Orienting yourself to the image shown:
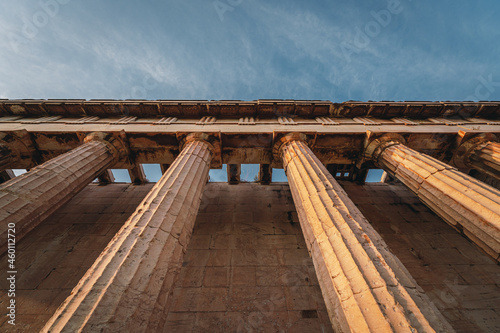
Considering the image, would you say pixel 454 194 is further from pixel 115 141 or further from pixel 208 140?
pixel 115 141

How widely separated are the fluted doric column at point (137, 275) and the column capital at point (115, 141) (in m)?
4.87

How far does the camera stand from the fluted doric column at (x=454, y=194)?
3977 mm

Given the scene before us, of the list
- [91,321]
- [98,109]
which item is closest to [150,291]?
[91,321]

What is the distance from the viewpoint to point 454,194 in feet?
15.8

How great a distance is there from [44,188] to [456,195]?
38.9 ft

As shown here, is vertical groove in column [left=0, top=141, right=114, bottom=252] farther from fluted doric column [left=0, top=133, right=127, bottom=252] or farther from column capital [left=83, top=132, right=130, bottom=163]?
column capital [left=83, top=132, right=130, bottom=163]

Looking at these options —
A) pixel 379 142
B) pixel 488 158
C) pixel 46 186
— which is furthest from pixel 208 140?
pixel 488 158

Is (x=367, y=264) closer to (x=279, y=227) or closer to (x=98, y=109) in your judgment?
(x=279, y=227)

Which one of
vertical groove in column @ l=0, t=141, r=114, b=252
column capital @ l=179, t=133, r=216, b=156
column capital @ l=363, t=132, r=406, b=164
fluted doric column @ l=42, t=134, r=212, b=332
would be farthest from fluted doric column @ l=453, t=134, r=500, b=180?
vertical groove in column @ l=0, t=141, r=114, b=252

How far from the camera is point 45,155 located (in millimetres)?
8141

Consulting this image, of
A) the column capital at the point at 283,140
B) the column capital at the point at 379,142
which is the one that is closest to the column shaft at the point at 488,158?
the column capital at the point at 379,142

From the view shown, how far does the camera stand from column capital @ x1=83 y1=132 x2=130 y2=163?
7.59 m

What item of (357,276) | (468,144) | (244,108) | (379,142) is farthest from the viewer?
(244,108)

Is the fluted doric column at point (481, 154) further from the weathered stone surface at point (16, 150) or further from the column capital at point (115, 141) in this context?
the weathered stone surface at point (16, 150)
